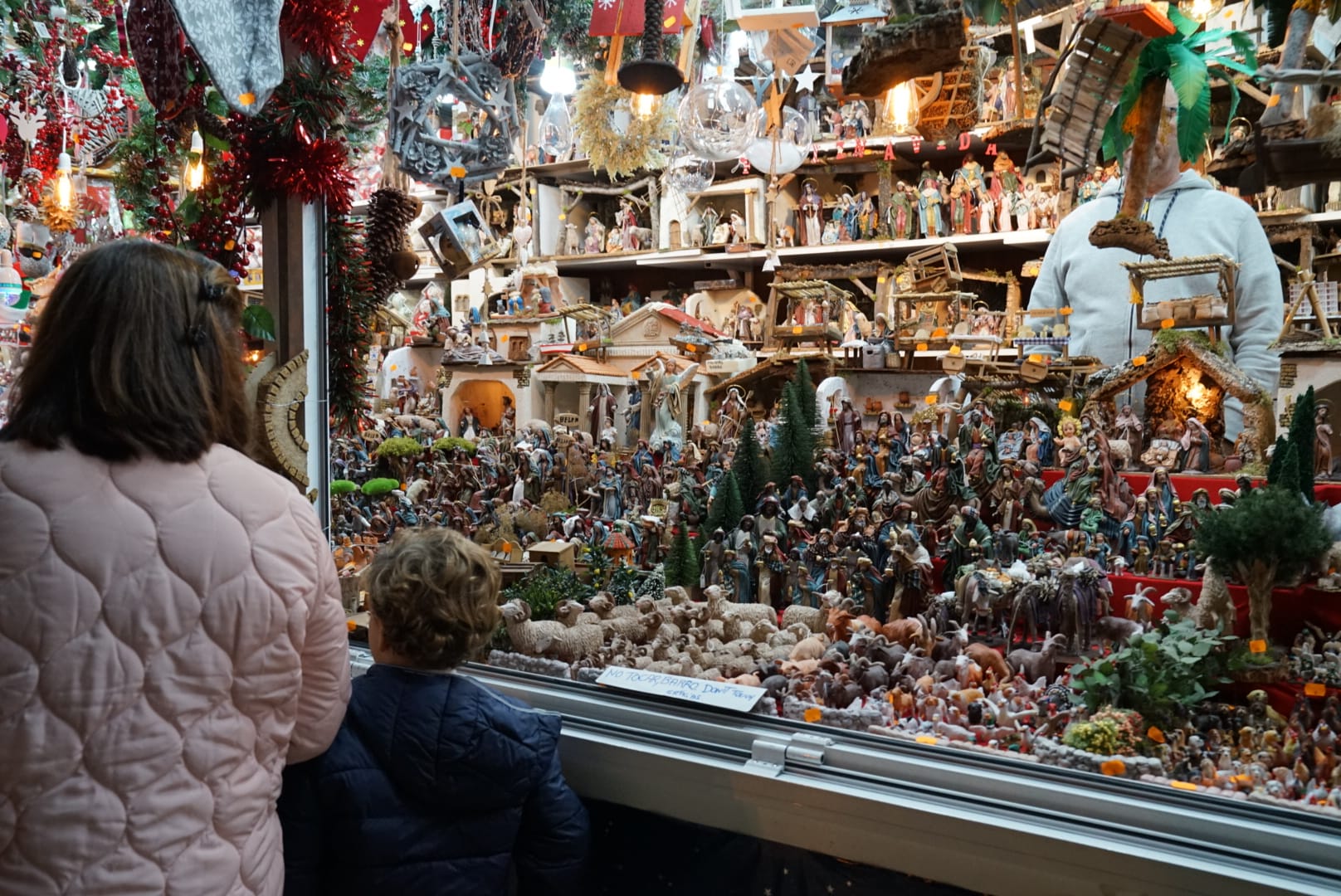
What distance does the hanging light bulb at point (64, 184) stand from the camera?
5809 millimetres

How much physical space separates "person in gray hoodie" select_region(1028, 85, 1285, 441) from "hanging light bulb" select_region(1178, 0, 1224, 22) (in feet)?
1.05

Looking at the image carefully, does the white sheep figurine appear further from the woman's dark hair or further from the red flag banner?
the red flag banner

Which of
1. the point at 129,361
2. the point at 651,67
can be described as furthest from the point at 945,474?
the point at 129,361

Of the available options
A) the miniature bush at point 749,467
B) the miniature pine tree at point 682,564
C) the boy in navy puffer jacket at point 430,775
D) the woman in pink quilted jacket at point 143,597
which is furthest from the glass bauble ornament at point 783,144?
the woman in pink quilted jacket at point 143,597

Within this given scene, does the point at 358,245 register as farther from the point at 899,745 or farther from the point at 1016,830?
the point at 1016,830

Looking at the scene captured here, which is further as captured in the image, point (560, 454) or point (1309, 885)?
point (560, 454)

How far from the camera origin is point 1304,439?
2709 millimetres

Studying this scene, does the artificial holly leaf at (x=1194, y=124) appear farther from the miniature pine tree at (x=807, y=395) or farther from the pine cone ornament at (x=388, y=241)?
the pine cone ornament at (x=388, y=241)

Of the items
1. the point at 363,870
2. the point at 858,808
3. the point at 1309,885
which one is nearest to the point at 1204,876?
the point at 1309,885

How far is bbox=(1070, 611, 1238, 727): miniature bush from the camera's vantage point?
2234mm

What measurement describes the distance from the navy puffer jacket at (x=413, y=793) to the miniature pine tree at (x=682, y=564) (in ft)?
5.65

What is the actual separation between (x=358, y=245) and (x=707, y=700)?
1.74 meters

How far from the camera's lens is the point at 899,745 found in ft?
5.99

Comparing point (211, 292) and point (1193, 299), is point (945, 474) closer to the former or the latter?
point (1193, 299)
